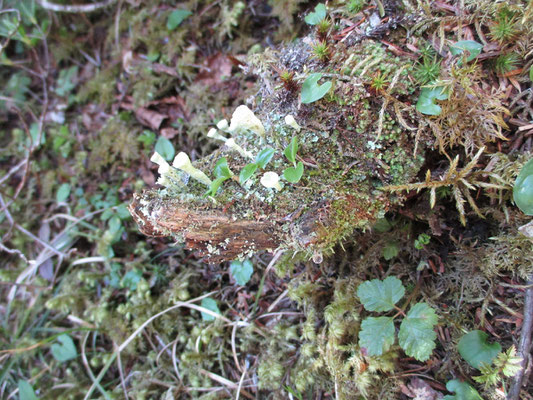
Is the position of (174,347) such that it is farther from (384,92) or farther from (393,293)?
(384,92)

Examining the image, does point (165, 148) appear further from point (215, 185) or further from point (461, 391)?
point (461, 391)

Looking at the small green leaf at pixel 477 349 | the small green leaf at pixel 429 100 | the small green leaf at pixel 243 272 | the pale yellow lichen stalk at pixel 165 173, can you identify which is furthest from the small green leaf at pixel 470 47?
the small green leaf at pixel 243 272

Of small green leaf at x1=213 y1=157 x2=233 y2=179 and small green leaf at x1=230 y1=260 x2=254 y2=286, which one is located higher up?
small green leaf at x1=213 y1=157 x2=233 y2=179

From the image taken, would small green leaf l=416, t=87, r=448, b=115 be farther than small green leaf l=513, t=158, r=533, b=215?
Yes

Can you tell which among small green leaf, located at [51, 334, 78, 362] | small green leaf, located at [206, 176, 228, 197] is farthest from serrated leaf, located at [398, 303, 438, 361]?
small green leaf, located at [51, 334, 78, 362]

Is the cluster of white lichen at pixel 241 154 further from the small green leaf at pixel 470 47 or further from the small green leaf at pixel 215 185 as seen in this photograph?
the small green leaf at pixel 470 47

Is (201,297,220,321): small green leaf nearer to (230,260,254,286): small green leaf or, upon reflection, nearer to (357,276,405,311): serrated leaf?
(230,260,254,286): small green leaf

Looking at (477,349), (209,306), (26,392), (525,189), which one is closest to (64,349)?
(26,392)
